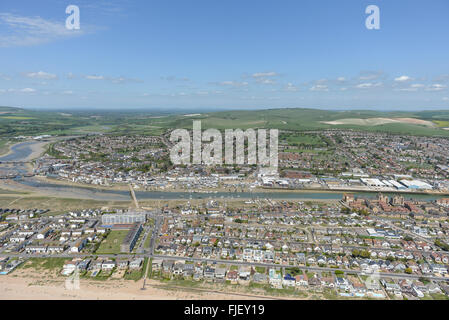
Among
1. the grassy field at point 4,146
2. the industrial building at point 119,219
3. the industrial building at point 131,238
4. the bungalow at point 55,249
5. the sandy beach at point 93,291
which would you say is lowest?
the sandy beach at point 93,291

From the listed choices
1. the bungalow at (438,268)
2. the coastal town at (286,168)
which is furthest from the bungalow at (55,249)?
the bungalow at (438,268)

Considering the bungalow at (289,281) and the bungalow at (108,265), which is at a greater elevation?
the bungalow at (108,265)

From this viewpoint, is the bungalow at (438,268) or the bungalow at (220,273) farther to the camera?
the bungalow at (438,268)

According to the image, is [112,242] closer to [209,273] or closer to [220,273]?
[209,273]

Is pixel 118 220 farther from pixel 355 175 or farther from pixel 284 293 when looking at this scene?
pixel 355 175

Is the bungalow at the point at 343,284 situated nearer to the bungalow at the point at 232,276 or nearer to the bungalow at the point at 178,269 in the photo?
the bungalow at the point at 232,276

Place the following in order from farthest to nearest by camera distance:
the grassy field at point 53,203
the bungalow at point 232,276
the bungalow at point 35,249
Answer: the grassy field at point 53,203, the bungalow at point 35,249, the bungalow at point 232,276

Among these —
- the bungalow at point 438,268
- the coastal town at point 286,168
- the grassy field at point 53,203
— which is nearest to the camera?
the bungalow at point 438,268

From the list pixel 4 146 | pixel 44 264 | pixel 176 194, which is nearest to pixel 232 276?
pixel 44 264

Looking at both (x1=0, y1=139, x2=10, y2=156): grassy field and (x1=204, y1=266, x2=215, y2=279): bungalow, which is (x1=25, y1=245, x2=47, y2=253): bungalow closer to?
(x1=204, y1=266, x2=215, y2=279): bungalow
